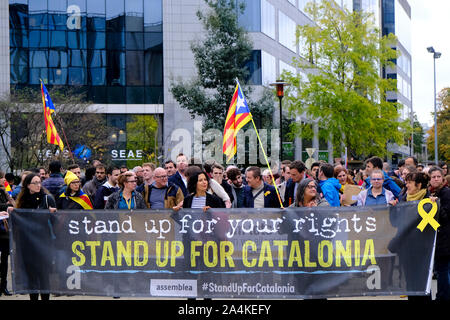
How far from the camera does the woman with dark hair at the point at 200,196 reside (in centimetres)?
926

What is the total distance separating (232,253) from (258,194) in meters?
1.84

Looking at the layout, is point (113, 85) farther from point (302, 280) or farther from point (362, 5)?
point (302, 280)

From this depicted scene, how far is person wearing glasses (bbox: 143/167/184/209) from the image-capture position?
10195mm

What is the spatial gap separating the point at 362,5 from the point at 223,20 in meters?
32.6

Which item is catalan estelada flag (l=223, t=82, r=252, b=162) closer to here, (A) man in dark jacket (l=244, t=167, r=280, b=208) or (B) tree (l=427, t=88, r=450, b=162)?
(A) man in dark jacket (l=244, t=167, r=280, b=208)

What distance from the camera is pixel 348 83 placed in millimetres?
34125

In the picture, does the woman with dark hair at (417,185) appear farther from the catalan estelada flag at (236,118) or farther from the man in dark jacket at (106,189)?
the man in dark jacket at (106,189)

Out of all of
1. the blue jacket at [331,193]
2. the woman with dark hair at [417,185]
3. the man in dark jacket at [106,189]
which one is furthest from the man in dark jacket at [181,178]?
the woman with dark hair at [417,185]

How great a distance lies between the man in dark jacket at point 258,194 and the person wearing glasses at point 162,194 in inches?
39.4

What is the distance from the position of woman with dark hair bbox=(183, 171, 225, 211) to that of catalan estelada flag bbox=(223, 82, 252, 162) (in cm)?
156

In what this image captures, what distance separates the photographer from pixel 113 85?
143 ft

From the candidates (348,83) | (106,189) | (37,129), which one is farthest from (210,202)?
(348,83)

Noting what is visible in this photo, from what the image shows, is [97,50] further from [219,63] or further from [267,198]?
[267,198]

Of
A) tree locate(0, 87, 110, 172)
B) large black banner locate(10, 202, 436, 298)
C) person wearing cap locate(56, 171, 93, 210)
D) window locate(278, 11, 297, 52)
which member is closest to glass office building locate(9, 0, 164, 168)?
tree locate(0, 87, 110, 172)
